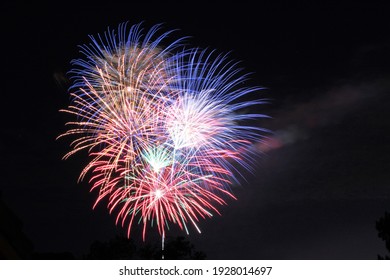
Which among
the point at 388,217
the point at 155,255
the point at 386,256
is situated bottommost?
the point at 386,256

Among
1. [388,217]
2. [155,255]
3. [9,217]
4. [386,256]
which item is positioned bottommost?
[9,217]

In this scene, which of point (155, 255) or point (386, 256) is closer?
point (386, 256)
